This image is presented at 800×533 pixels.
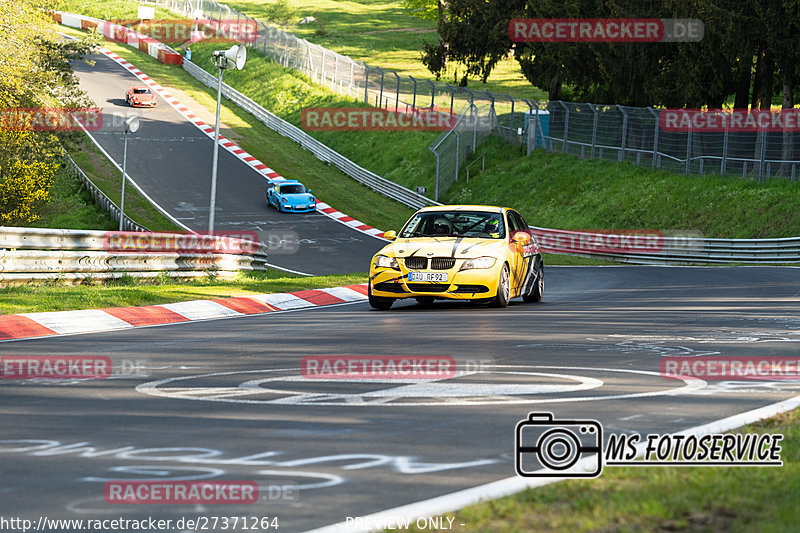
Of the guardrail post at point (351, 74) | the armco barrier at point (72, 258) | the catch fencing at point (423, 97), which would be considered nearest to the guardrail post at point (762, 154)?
the catch fencing at point (423, 97)

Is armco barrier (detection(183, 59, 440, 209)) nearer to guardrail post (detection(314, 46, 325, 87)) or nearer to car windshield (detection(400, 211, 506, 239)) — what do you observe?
guardrail post (detection(314, 46, 325, 87))

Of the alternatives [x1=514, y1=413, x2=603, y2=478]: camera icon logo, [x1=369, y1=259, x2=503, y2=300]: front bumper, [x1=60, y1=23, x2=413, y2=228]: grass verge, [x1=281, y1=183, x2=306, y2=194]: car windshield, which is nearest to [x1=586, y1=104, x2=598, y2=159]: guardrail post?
[x1=60, y1=23, x2=413, y2=228]: grass verge

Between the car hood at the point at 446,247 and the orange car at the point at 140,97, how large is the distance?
47.8m

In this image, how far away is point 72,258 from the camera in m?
17.0

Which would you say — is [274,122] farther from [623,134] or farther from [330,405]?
[330,405]

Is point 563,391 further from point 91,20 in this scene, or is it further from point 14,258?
point 91,20

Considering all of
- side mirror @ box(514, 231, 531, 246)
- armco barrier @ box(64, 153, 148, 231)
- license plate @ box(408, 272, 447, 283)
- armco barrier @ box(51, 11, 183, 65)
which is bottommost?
armco barrier @ box(64, 153, 148, 231)

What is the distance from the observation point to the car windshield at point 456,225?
53.0ft

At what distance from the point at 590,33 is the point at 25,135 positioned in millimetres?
21678

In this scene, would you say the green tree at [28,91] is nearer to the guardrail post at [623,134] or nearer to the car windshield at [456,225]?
the car windshield at [456,225]

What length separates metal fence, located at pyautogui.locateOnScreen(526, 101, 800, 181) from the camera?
3722 centimetres

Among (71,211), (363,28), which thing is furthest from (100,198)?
(363,28)

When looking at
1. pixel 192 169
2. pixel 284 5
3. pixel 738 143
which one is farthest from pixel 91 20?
pixel 738 143

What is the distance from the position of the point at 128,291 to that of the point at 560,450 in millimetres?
11808
